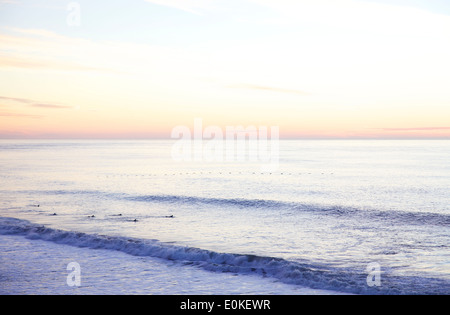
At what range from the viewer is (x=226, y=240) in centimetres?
2091

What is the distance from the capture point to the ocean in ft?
46.5

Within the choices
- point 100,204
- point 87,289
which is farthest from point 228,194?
point 87,289

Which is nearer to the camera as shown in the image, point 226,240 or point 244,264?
point 244,264

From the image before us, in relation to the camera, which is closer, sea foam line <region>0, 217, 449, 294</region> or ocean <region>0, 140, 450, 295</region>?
sea foam line <region>0, 217, 449, 294</region>

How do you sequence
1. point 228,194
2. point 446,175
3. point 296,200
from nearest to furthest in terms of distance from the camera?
point 296,200 → point 228,194 → point 446,175

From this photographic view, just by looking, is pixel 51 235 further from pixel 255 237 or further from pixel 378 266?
pixel 378 266

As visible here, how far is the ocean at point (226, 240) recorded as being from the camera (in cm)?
1417

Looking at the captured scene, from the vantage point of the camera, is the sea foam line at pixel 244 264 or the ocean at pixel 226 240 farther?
the ocean at pixel 226 240
